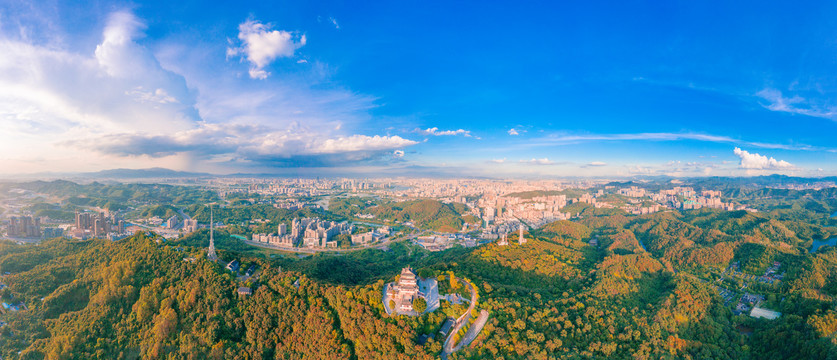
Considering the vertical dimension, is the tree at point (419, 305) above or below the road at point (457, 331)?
above

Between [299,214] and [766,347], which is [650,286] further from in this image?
[299,214]

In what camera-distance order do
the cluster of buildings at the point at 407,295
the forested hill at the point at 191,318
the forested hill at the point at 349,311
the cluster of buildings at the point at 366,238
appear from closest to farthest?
the forested hill at the point at 349,311, the forested hill at the point at 191,318, the cluster of buildings at the point at 407,295, the cluster of buildings at the point at 366,238

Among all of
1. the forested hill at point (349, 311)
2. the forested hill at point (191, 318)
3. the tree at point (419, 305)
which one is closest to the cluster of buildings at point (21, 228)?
the forested hill at point (349, 311)

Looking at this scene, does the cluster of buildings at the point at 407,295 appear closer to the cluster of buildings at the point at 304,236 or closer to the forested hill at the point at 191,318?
the forested hill at the point at 191,318

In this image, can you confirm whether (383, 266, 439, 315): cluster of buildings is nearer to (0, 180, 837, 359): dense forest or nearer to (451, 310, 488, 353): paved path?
(0, 180, 837, 359): dense forest

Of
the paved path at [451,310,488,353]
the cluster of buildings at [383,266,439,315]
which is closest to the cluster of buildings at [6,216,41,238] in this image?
the cluster of buildings at [383,266,439,315]

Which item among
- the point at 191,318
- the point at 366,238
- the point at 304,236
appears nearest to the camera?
the point at 191,318

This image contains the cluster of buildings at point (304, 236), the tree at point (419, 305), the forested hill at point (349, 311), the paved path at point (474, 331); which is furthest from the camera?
the cluster of buildings at point (304, 236)

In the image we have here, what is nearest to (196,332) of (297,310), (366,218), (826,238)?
(297,310)

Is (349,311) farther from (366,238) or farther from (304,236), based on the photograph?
(304,236)

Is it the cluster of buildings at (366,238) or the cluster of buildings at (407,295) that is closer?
the cluster of buildings at (407,295)

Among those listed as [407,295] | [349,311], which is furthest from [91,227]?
[407,295]

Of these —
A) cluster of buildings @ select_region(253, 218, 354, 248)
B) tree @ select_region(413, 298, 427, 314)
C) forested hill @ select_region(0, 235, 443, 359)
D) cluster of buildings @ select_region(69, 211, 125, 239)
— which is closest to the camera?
forested hill @ select_region(0, 235, 443, 359)
